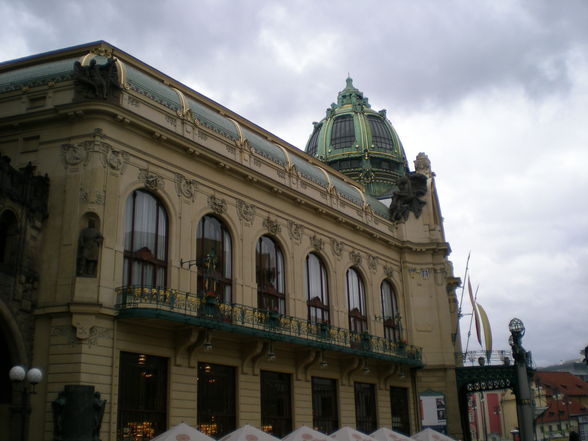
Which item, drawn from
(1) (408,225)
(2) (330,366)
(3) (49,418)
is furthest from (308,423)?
(1) (408,225)

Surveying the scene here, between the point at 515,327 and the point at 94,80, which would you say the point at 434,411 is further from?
the point at 94,80

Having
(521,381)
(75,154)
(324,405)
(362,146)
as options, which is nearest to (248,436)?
(75,154)

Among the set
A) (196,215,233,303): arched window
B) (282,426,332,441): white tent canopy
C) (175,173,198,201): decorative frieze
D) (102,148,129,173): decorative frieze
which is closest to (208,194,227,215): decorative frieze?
(196,215,233,303): arched window

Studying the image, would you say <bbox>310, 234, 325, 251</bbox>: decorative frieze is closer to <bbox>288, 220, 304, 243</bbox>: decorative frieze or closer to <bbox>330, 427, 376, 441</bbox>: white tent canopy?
<bbox>288, 220, 304, 243</bbox>: decorative frieze

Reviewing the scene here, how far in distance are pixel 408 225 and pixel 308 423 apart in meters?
18.2

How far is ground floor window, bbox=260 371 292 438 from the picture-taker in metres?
31.9

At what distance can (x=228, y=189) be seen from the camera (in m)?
32.6

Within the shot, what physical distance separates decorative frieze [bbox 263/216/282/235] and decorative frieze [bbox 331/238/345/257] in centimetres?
513

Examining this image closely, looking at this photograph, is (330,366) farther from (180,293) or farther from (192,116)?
(192,116)

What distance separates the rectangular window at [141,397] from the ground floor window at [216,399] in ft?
6.96

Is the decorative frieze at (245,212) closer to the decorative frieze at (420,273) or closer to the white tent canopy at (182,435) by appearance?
the white tent canopy at (182,435)

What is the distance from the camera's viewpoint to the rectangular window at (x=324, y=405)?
35031mm

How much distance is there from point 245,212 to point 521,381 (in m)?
20.8

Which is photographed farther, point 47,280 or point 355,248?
point 355,248
